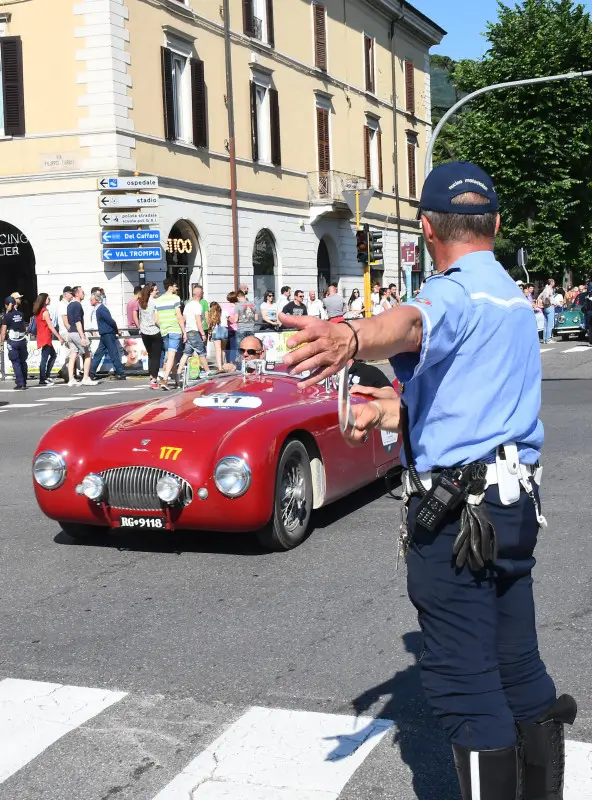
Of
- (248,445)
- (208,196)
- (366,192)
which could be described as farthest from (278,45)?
(248,445)

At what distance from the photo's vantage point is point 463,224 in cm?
289

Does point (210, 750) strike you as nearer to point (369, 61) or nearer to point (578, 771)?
point (578, 771)

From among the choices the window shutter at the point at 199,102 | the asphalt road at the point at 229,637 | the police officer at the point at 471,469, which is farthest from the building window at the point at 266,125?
the police officer at the point at 471,469

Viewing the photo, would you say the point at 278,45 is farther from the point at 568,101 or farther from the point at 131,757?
the point at 131,757

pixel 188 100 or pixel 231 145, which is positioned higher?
pixel 188 100

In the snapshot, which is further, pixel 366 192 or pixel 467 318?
pixel 366 192

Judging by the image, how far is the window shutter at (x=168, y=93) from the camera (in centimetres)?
2880

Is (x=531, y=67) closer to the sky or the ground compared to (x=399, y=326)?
closer to the sky

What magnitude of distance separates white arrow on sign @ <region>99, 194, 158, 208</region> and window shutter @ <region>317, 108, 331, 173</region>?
12.7 meters

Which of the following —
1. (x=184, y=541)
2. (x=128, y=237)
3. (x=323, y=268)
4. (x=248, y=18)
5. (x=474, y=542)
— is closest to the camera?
(x=474, y=542)

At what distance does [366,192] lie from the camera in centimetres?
2423

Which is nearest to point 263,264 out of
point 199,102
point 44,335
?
point 199,102

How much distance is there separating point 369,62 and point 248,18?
11.1 metres

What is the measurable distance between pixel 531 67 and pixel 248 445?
1660 inches
